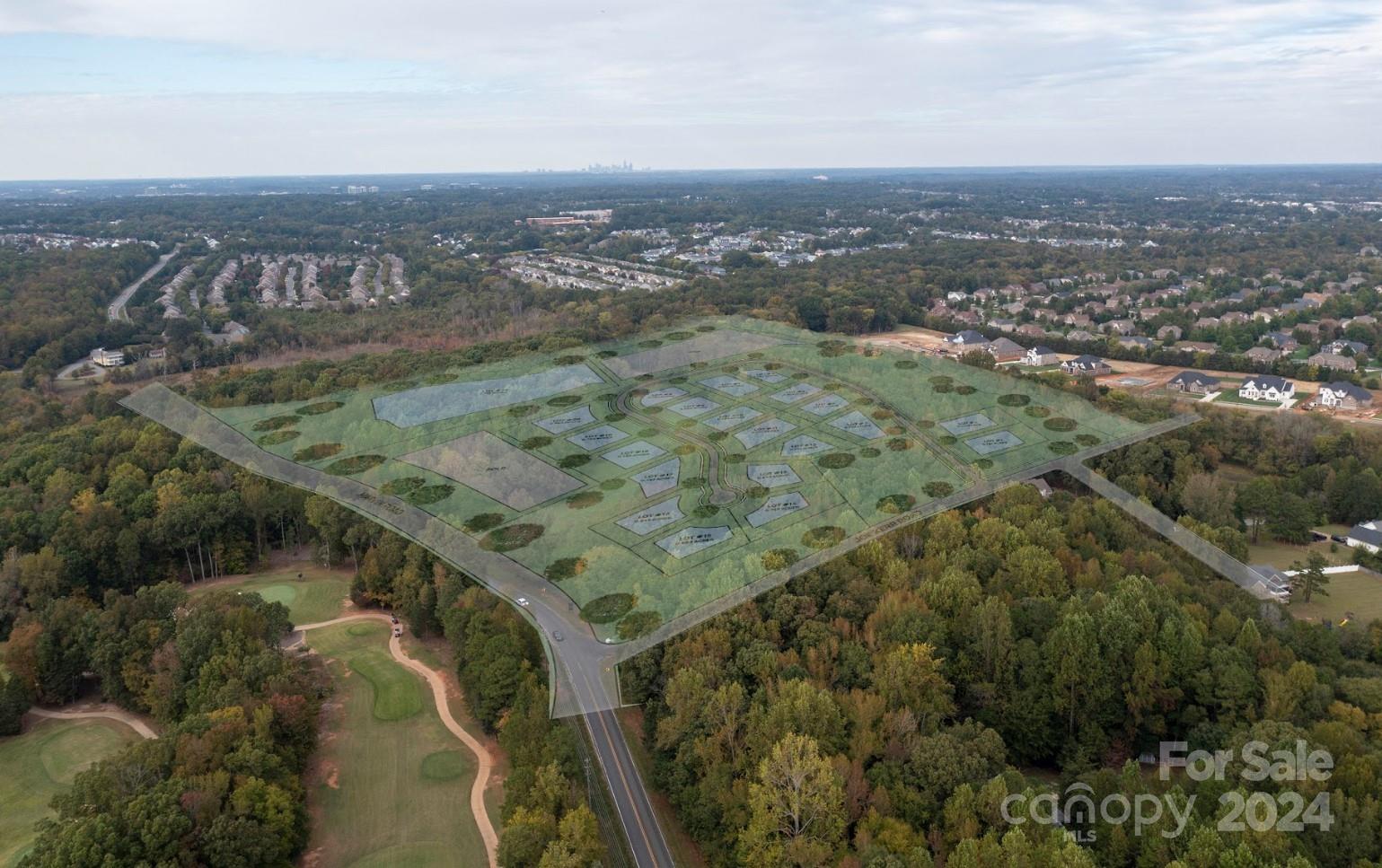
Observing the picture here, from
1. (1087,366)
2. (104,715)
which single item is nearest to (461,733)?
(104,715)

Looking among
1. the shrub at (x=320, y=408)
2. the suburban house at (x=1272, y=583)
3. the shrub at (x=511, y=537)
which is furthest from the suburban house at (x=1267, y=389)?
the shrub at (x=320, y=408)

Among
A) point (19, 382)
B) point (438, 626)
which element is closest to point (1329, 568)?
point (438, 626)

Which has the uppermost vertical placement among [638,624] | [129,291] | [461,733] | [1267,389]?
[129,291]

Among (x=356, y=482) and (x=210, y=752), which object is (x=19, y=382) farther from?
(x=356, y=482)

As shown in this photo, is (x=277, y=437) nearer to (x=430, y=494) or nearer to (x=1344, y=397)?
(x=430, y=494)

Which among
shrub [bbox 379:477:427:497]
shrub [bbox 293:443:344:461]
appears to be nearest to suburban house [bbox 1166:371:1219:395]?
shrub [bbox 379:477:427:497]
